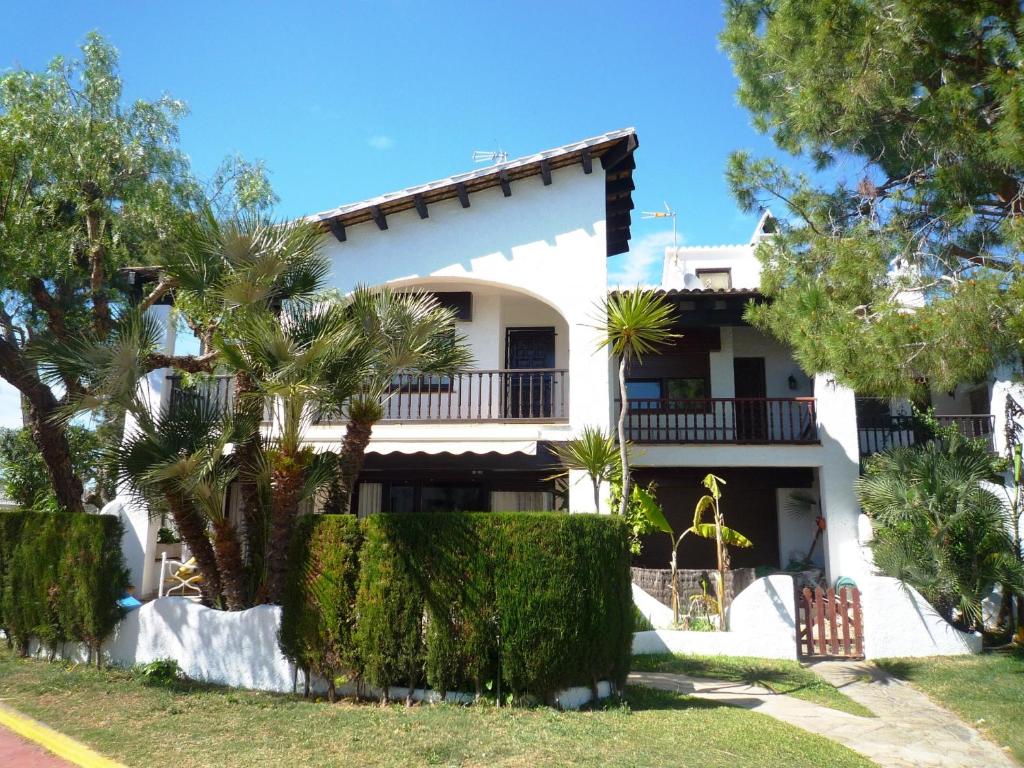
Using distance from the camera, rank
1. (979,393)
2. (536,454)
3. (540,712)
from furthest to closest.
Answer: (979,393) < (536,454) < (540,712)

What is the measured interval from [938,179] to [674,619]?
769 centimetres

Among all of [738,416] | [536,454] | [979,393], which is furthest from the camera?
[979,393]

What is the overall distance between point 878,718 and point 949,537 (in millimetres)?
4684

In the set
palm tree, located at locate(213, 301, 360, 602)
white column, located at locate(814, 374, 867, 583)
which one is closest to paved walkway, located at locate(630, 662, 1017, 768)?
white column, located at locate(814, 374, 867, 583)

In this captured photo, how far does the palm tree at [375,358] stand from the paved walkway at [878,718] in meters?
5.05

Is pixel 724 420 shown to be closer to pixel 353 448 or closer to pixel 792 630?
pixel 792 630

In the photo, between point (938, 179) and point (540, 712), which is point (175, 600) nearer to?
point (540, 712)

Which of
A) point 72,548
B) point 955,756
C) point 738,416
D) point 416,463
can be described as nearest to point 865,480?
point 738,416

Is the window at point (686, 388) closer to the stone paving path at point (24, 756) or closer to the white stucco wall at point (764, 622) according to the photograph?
the white stucco wall at point (764, 622)

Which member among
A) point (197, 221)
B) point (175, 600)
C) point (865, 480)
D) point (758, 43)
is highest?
point (758, 43)

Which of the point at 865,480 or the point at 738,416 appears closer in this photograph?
the point at 865,480

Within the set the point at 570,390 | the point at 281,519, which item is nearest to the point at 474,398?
the point at 570,390

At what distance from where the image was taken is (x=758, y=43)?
11.7m

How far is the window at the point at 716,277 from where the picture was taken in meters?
26.8
